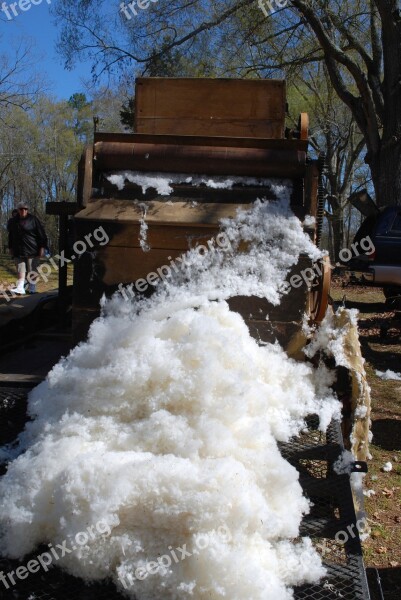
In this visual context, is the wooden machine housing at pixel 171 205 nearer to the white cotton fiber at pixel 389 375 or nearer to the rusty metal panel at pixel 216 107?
the rusty metal panel at pixel 216 107

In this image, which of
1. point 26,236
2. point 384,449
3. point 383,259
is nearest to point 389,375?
point 384,449

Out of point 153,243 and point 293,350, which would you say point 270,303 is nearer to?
point 293,350

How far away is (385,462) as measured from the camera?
4.30 m

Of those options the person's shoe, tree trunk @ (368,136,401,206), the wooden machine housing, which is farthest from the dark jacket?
the wooden machine housing

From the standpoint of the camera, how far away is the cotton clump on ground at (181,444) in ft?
6.42

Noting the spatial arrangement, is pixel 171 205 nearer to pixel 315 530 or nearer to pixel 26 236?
pixel 315 530

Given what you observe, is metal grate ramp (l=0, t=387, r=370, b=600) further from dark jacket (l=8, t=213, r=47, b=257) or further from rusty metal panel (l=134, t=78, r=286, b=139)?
dark jacket (l=8, t=213, r=47, b=257)

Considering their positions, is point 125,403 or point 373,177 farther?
point 373,177

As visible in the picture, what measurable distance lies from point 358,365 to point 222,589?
1.48m

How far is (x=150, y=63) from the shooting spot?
1449 cm

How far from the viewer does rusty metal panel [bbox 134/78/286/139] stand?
3826 mm

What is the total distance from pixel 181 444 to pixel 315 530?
62 centimetres

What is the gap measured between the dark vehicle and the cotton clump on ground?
24.6 feet

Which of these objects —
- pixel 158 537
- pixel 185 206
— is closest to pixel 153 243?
pixel 185 206
